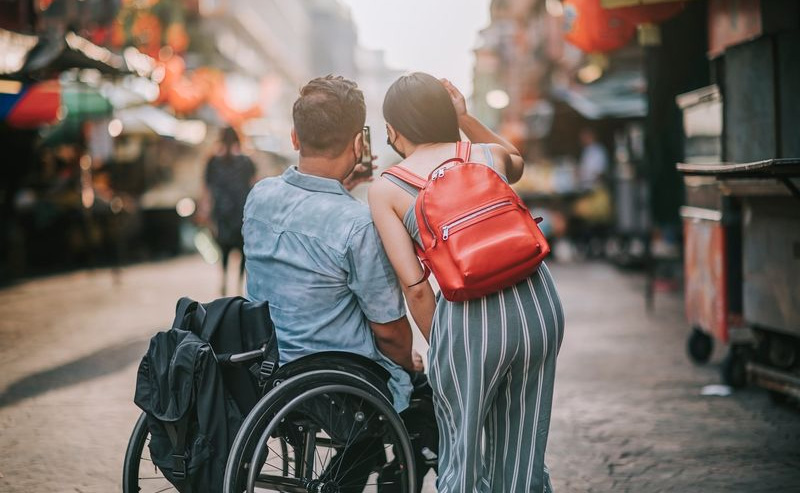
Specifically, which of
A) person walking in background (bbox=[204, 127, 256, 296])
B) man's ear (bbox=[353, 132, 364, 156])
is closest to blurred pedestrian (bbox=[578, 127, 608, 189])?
person walking in background (bbox=[204, 127, 256, 296])

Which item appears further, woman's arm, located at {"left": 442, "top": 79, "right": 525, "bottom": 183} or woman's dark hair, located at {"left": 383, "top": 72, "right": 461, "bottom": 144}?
woman's arm, located at {"left": 442, "top": 79, "right": 525, "bottom": 183}

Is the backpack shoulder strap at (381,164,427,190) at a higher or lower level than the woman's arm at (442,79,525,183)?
lower

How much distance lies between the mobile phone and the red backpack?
1.58ft

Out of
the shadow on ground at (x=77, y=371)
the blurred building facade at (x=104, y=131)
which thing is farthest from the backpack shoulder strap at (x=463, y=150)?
the blurred building facade at (x=104, y=131)

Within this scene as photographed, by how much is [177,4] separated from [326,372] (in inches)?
1151

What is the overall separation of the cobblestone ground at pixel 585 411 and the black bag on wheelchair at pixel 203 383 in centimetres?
165

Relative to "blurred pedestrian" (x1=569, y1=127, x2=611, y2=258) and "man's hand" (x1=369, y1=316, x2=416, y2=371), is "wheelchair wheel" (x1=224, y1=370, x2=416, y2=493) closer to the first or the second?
"man's hand" (x1=369, y1=316, x2=416, y2=371)

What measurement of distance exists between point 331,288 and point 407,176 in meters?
0.47

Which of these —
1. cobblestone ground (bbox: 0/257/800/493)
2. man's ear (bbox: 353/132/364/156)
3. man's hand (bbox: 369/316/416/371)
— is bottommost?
cobblestone ground (bbox: 0/257/800/493)

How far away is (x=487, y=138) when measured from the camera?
339 centimetres

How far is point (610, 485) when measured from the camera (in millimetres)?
4316

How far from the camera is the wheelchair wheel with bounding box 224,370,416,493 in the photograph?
9.33ft

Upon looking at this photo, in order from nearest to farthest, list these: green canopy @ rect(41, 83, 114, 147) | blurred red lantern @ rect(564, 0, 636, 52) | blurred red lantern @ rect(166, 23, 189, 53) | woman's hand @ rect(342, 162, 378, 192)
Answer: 1. woman's hand @ rect(342, 162, 378, 192)
2. blurred red lantern @ rect(564, 0, 636, 52)
3. green canopy @ rect(41, 83, 114, 147)
4. blurred red lantern @ rect(166, 23, 189, 53)

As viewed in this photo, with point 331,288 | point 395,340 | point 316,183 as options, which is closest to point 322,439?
point 395,340
